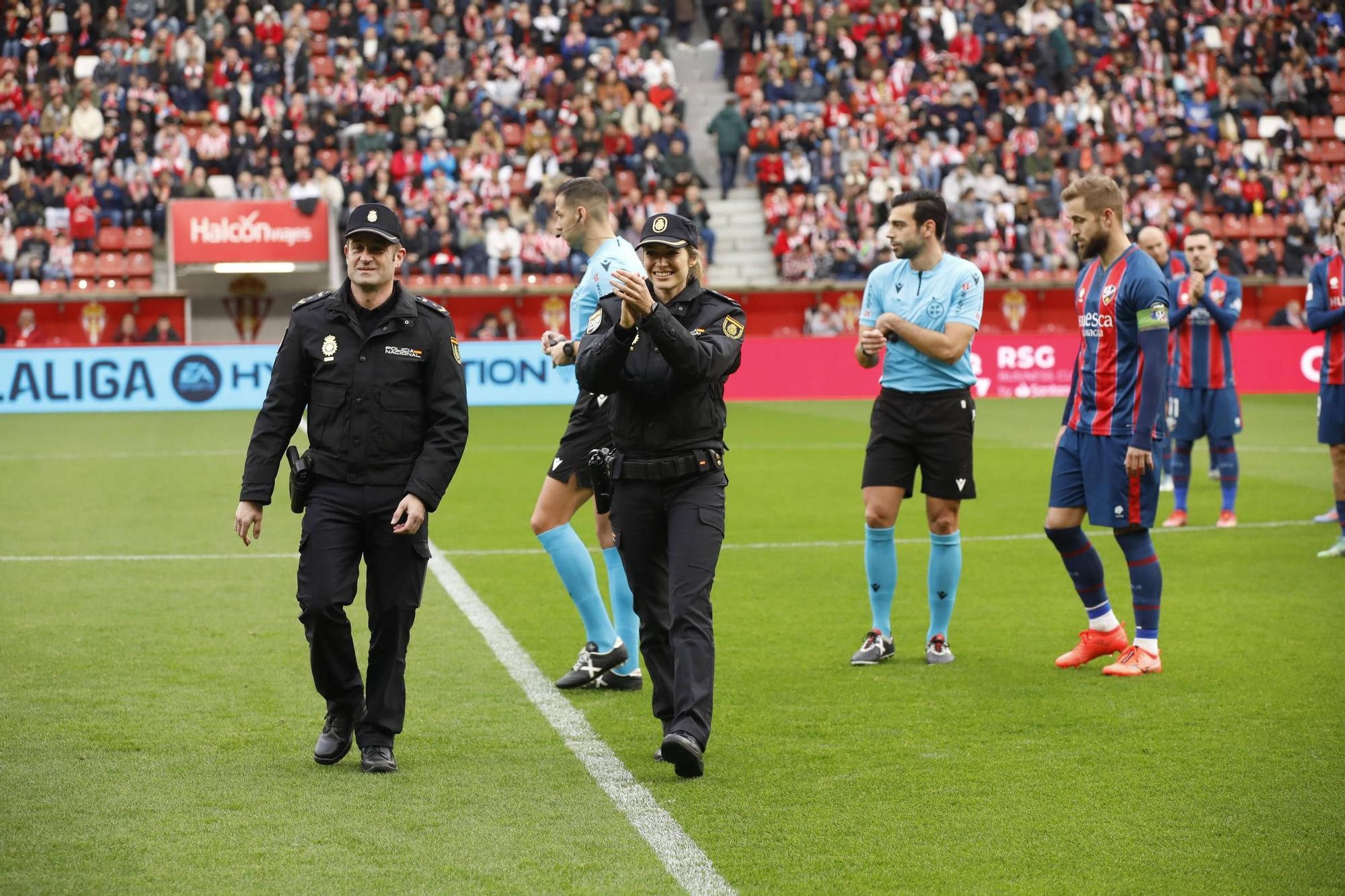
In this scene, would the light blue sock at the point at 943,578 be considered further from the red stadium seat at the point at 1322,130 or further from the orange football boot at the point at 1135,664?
the red stadium seat at the point at 1322,130

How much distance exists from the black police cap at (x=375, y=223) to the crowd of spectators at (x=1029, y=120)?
2511 cm

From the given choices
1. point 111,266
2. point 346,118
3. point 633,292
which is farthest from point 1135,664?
point 346,118

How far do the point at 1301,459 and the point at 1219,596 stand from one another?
329 inches

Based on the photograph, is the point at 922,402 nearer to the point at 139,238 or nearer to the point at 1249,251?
the point at 139,238

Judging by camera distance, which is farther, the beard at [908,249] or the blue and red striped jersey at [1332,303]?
the blue and red striped jersey at [1332,303]

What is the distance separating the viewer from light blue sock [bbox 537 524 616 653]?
23.5 feet

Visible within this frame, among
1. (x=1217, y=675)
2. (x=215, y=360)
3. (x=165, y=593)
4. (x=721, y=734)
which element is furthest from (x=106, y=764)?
(x=215, y=360)

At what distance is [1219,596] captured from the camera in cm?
931

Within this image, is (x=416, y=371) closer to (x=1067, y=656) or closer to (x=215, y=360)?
(x=1067, y=656)

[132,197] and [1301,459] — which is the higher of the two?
[132,197]

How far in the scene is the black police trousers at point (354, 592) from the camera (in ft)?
18.6

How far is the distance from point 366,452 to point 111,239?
26.2 m

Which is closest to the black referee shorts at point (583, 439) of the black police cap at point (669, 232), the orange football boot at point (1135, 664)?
the black police cap at point (669, 232)

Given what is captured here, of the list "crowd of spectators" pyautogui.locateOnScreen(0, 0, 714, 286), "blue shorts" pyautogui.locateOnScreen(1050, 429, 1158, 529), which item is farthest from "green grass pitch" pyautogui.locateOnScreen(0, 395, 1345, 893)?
"crowd of spectators" pyautogui.locateOnScreen(0, 0, 714, 286)
